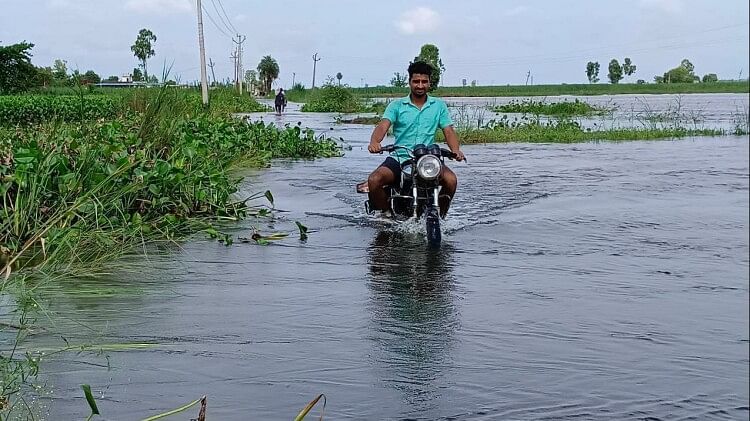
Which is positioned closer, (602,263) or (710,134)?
(602,263)

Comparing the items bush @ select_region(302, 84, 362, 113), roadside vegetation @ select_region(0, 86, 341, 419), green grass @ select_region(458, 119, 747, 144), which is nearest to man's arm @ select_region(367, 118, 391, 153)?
roadside vegetation @ select_region(0, 86, 341, 419)

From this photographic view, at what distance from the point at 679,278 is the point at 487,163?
11.4 metres

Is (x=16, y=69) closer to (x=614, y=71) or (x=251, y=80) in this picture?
(x=251, y=80)

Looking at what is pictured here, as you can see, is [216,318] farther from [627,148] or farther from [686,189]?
[627,148]

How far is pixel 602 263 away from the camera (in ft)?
24.5

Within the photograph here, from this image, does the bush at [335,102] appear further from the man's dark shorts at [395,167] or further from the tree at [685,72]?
the tree at [685,72]

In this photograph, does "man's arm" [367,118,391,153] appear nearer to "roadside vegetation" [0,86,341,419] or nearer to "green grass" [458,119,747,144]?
"roadside vegetation" [0,86,341,419]

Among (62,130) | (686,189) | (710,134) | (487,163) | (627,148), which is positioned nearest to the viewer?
(62,130)

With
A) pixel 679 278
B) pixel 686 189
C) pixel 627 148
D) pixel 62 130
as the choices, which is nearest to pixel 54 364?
pixel 679 278

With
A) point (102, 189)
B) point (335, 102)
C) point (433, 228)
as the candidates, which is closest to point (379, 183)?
point (433, 228)

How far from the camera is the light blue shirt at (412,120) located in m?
8.68

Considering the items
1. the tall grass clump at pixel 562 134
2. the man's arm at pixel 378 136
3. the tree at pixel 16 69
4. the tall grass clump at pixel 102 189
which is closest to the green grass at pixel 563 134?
the tall grass clump at pixel 562 134

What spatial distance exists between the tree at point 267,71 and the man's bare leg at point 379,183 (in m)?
102

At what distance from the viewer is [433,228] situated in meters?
7.95
